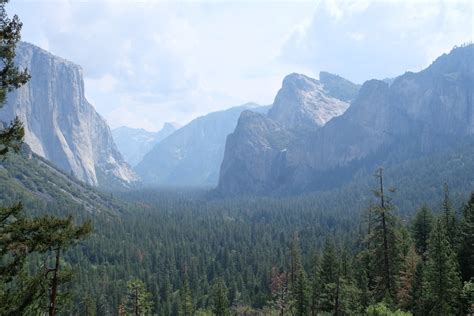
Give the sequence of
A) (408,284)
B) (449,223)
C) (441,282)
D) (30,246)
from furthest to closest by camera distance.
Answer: (449,223) < (408,284) < (441,282) < (30,246)

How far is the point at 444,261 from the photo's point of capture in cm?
4109

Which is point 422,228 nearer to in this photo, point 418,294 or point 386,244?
point 418,294

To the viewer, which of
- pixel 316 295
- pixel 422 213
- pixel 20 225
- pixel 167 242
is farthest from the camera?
pixel 167 242

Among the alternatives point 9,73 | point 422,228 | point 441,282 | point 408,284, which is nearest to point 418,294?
point 408,284

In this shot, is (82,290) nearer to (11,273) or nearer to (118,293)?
(118,293)

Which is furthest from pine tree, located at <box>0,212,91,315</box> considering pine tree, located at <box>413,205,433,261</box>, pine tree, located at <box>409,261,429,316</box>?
pine tree, located at <box>413,205,433,261</box>

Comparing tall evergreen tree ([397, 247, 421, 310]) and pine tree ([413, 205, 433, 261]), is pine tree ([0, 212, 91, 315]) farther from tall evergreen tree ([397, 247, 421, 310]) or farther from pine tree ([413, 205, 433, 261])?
pine tree ([413, 205, 433, 261])

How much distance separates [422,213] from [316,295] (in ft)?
84.6

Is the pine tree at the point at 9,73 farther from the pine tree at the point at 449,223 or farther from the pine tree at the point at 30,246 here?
the pine tree at the point at 449,223

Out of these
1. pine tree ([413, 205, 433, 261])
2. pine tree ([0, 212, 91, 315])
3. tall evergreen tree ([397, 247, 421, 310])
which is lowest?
tall evergreen tree ([397, 247, 421, 310])

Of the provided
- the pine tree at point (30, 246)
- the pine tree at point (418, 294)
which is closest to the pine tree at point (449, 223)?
the pine tree at point (418, 294)

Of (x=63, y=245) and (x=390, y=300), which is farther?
(x=390, y=300)

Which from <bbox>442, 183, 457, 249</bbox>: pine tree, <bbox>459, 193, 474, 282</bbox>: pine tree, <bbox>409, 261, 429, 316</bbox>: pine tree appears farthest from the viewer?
<bbox>442, 183, 457, 249</bbox>: pine tree

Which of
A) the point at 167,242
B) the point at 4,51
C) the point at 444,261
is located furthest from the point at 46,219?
the point at 167,242
